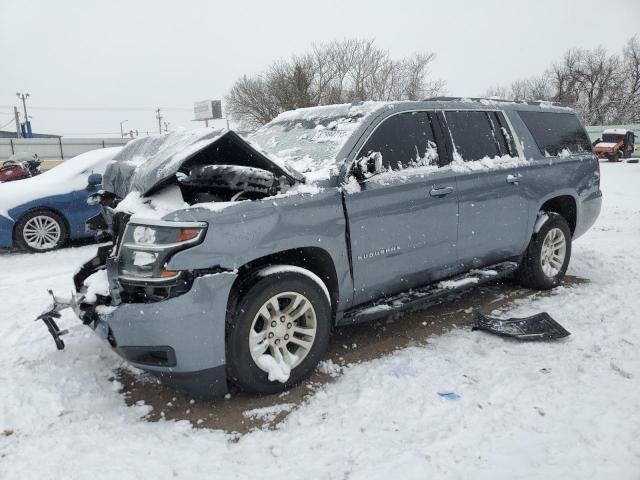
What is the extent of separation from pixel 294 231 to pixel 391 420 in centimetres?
126

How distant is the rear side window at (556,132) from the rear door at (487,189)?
1.48 feet

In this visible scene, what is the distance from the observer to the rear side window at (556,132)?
490 centimetres

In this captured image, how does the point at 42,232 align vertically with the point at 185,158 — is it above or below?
below

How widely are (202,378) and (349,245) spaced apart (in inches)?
50.2

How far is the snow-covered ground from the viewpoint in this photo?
2398 mm

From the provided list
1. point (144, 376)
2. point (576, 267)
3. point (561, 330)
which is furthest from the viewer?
point (576, 267)

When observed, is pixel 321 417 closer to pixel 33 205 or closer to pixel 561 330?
pixel 561 330

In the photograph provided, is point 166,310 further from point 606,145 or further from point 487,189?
point 606,145

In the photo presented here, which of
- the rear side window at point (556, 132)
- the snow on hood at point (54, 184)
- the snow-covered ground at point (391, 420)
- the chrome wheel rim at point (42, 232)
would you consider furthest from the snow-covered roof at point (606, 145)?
the chrome wheel rim at point (42, 232)

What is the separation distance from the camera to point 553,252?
5113 millimetres

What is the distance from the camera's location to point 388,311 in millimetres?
3545

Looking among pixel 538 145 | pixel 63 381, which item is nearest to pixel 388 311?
pixel 63 381

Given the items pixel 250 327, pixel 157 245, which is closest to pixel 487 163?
pixel 250 327

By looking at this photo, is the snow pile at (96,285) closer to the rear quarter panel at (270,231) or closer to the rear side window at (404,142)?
the rear quarter panel at (270,231)
